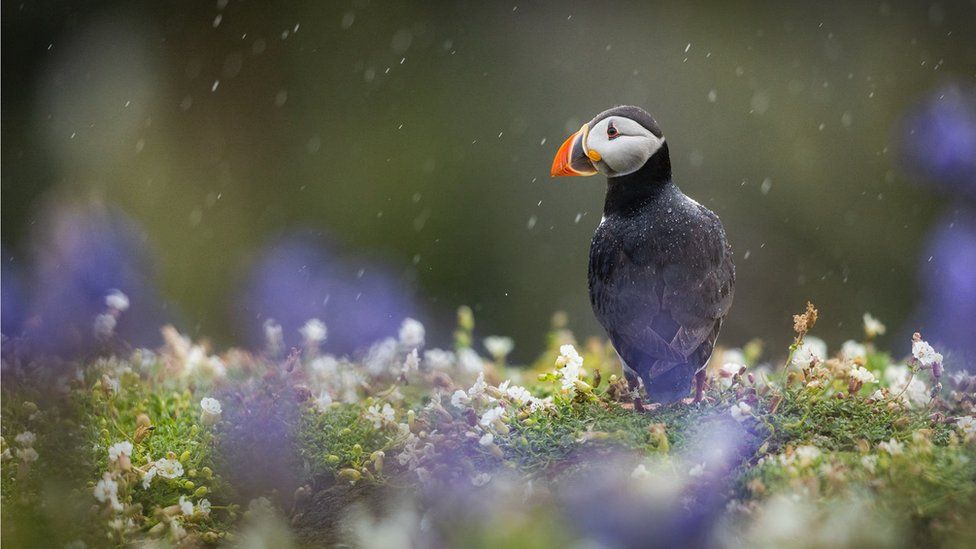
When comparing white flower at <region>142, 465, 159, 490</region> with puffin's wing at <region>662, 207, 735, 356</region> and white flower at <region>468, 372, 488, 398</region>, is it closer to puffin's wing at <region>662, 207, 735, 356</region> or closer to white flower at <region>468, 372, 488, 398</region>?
white flower at <region>468, 372, 488, 398</region>

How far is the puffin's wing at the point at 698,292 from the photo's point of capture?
2867mm

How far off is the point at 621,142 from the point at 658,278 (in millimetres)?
425

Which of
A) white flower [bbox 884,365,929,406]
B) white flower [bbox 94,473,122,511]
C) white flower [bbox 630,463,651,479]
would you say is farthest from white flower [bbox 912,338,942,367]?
white flower [bbox 94,473,122,511]

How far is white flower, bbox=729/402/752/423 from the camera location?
2777 millimetres

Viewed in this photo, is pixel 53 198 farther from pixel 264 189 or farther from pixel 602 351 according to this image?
pixel 602 351

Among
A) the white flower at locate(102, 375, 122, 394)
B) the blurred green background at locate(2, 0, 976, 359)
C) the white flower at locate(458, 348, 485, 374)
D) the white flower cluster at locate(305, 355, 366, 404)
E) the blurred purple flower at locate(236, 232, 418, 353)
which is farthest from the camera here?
the blurred green background at locate(2, 0, 976, 359)

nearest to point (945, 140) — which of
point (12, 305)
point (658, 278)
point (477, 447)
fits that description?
point (658, 278)

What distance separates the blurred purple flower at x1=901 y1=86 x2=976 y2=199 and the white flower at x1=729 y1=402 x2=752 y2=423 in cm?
233

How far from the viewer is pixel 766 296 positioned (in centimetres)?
607

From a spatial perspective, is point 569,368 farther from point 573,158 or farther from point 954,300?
point 954,300

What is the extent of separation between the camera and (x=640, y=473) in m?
2.41

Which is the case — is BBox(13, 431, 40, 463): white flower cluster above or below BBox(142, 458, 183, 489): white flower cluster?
above

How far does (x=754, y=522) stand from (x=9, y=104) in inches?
214

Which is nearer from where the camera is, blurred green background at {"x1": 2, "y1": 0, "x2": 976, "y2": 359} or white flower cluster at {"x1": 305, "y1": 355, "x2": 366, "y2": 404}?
white flower cluster at {"x1": 305, "y1": 355, "x2": 366, "y2": 404}
